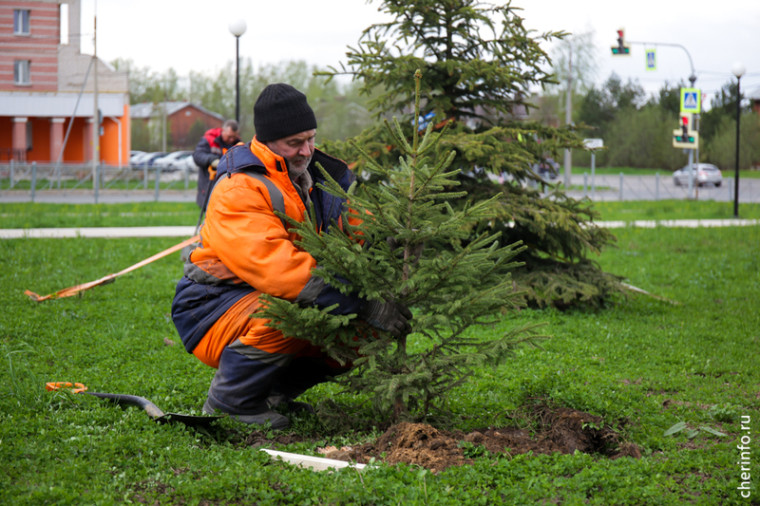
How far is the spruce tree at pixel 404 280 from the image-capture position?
3371 mm

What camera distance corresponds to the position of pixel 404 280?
3514 millimetres

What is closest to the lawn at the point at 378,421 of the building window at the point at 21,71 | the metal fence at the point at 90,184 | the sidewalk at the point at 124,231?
the sidewalk at the point at 124,231

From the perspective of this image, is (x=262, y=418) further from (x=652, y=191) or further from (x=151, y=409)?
(x=652, y=191)

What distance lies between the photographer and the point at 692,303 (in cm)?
780

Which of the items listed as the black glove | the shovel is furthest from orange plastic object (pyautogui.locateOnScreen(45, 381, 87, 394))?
the black glove

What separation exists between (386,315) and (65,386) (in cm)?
204

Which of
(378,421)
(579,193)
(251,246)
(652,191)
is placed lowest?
(378,421)

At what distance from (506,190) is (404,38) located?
182cm

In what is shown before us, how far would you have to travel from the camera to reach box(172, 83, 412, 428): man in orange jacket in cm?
345

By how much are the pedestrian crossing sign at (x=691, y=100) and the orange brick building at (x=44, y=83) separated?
2755 centimetres

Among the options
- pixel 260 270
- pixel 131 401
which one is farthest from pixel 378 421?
pixel 131 401

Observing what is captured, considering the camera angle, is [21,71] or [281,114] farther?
[21,71]

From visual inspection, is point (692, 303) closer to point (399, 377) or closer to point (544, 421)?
point (544, 421)

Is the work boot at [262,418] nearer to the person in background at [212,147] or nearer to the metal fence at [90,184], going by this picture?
the person in background at [212,147]
